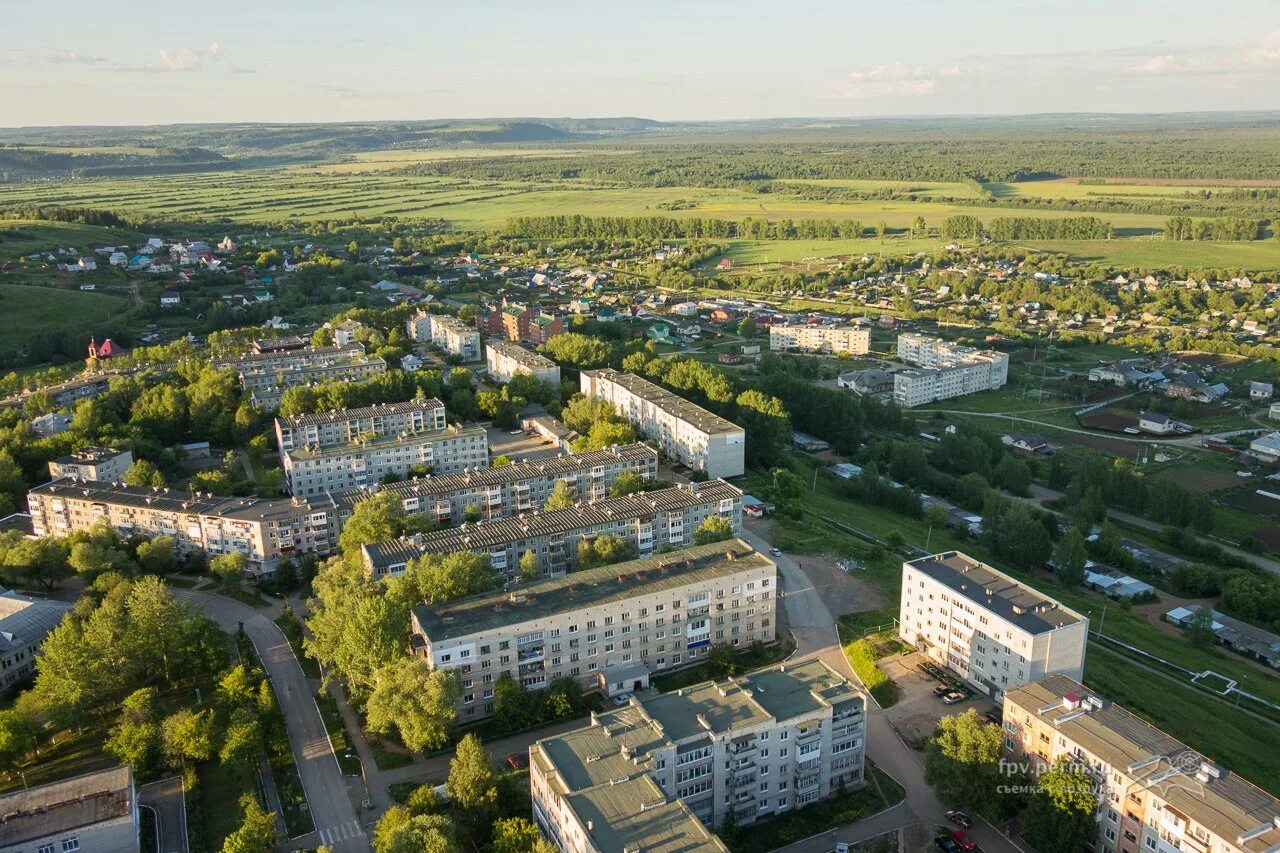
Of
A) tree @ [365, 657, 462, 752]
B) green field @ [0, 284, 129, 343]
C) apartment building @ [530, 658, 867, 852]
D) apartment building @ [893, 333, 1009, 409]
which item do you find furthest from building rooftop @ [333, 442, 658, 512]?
green field @ [0, 284, 129, 343]

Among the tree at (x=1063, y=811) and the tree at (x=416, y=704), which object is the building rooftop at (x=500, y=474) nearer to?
the tree at (x=416, y=704)

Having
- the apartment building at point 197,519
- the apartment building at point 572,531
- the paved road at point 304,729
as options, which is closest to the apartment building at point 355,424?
the apartment building at point 197,519

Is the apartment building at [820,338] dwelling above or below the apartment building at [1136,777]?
below

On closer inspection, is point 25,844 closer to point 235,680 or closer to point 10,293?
point 235,680

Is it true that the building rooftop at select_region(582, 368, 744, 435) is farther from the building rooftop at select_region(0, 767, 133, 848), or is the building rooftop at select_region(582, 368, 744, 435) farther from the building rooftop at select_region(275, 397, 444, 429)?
the building rooftop at select_region(0, 767, 133, 848)

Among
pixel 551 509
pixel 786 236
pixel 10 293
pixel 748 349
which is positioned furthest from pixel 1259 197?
pixel 10 293

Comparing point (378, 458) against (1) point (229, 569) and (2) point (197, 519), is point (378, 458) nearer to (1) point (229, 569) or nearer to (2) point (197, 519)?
(2) point (197, 519)

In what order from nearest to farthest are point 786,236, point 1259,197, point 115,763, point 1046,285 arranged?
point 115,763 < point 1046,285 < point 786,236 < point 1259,197
